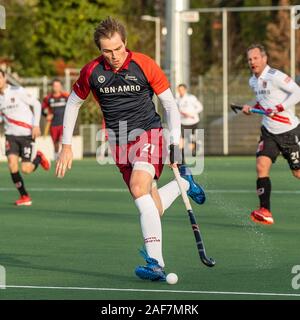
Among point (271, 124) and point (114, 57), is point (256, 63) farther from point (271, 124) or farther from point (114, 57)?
point (114, 57)

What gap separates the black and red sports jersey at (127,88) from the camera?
1070 cm

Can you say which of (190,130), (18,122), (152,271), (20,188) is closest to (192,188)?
(152,271)

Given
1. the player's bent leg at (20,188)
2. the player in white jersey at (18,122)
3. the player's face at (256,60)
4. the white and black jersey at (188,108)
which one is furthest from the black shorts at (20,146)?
the white and black jersey at (188,108)

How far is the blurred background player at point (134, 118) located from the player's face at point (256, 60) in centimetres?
480

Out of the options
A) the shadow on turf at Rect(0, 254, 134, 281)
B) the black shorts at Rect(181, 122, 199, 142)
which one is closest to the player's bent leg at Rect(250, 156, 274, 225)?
the shadow on turf at Rect(0, 254, 134, 281)

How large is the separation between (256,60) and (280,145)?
3.38ft

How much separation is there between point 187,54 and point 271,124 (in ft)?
73.1

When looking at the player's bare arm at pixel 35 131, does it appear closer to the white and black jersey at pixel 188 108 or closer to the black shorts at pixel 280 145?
the black shorts at pixel 280 145

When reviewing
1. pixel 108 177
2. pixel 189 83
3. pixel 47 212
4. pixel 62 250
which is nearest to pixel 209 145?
pixel 189 83

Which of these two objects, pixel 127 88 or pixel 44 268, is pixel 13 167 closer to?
pixel 44 268

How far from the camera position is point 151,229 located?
10.5m

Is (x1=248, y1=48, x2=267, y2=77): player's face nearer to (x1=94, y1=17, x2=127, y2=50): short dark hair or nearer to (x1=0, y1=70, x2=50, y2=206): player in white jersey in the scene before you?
(x1=0, y1=70, x2=50, y2=206): player in white jersey

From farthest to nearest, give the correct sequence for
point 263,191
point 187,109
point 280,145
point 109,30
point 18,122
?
point 187,109 → point 18,122 → point 280,145 → point 263,191 → point 109,30
